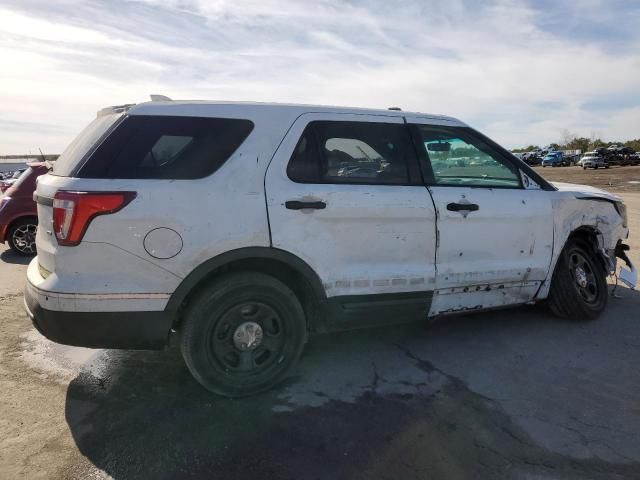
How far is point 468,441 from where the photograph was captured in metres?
2.75

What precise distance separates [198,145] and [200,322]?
111 cm

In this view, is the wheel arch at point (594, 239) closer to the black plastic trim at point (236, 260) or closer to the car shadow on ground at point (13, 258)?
the black plastic trim at point (236, 260)

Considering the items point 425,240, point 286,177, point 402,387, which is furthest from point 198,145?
point 402,387

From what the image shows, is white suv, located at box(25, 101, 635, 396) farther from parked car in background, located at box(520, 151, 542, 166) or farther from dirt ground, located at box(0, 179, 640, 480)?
parked car in background, located at box(520, 151, 542, 166)

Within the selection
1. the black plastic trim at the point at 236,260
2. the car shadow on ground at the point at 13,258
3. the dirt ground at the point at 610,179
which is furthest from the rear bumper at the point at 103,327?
the dirt ground at the point at 610,179

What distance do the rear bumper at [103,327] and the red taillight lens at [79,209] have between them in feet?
1.45

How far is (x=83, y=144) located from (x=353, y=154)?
179 centimetres

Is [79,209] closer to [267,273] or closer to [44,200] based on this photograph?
[44,200]

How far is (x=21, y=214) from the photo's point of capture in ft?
26.8

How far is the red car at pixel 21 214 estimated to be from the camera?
811cm

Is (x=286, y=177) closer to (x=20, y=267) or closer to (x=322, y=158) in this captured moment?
(x=322, y=158)

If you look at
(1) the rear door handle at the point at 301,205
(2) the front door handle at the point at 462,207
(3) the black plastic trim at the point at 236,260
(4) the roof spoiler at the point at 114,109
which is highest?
(4) the roof spoiler at the point at 114,109

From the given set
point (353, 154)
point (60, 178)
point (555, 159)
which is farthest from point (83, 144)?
point (555, 159)

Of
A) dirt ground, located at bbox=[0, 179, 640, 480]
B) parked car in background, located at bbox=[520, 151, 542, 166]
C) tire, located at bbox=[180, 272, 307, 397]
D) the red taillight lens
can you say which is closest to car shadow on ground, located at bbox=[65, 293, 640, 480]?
dirt ground, located at bbox=[0, 179, 640, 480]
